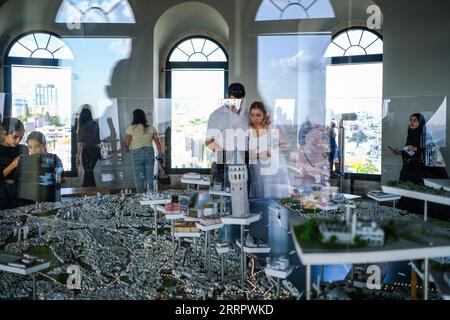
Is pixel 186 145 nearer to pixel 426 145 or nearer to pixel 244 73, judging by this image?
pixel 244 73

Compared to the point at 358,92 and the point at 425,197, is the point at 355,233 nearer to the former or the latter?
the point at 425,197

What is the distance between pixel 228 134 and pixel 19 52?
8.00 feet

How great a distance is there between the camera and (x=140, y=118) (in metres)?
5.20

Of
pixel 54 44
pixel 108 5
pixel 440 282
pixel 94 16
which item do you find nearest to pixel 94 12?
pixel 94 16

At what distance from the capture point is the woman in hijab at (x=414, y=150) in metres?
4.62

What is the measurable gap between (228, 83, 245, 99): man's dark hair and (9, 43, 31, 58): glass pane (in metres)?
2.24

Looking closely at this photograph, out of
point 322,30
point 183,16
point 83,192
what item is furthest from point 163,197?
point 322,30

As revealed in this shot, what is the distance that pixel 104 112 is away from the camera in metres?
5.16

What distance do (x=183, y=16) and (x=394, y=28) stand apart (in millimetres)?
2465

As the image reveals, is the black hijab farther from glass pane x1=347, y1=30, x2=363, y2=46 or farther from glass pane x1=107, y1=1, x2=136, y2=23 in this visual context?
glass pane x1=107, y1=1, x2=136, y2=23

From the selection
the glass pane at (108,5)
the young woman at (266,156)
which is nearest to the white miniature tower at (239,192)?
the young woman at (266,156)

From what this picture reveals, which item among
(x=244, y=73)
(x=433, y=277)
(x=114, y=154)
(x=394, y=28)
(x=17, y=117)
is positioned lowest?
(x=433, y=277)

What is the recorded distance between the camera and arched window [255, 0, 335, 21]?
5.04m

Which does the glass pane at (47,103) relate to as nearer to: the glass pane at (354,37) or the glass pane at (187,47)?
the glass pane at (187,47)
